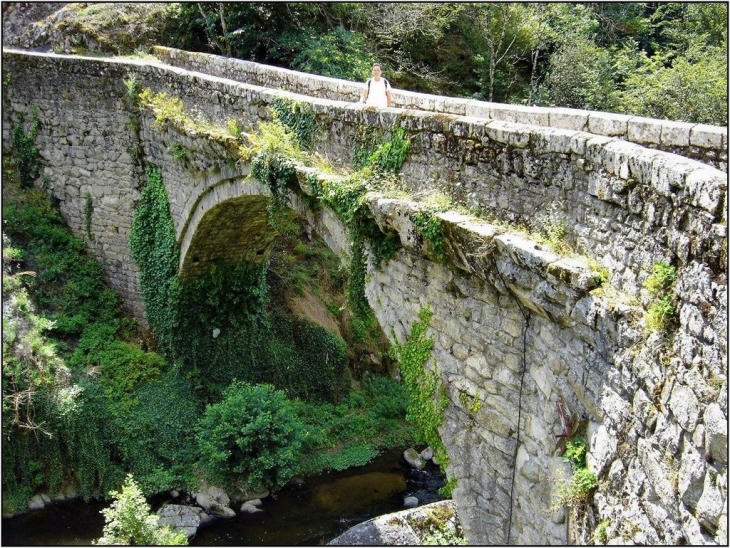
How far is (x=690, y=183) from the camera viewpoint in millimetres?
3307

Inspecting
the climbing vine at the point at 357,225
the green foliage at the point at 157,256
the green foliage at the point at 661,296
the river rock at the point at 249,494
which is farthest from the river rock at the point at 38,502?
the green foliage at the point at 661,296

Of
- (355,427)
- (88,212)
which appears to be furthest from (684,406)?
(88,212)

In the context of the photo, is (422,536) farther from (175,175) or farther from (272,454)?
(175,175)

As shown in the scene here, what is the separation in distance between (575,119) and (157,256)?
8.26m

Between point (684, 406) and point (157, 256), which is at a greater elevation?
point (684, 406)

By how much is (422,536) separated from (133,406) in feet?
16.9

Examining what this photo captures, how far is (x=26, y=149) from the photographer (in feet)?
42.0

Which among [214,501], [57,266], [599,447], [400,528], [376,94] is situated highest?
[376,94]

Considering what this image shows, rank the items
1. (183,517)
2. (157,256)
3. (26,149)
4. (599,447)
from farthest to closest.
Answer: (26,149) → (157,256) → (183,517) → (599,447)

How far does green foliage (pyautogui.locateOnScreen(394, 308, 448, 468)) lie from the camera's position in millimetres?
6039

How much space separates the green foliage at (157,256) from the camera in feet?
38.6

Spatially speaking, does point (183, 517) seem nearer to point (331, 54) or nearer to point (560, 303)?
point (560, 303)

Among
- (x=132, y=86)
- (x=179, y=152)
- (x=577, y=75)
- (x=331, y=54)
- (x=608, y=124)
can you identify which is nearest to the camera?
(x=608, y=124)

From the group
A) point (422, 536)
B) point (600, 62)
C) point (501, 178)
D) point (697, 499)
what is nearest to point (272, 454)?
point (422, 536)
